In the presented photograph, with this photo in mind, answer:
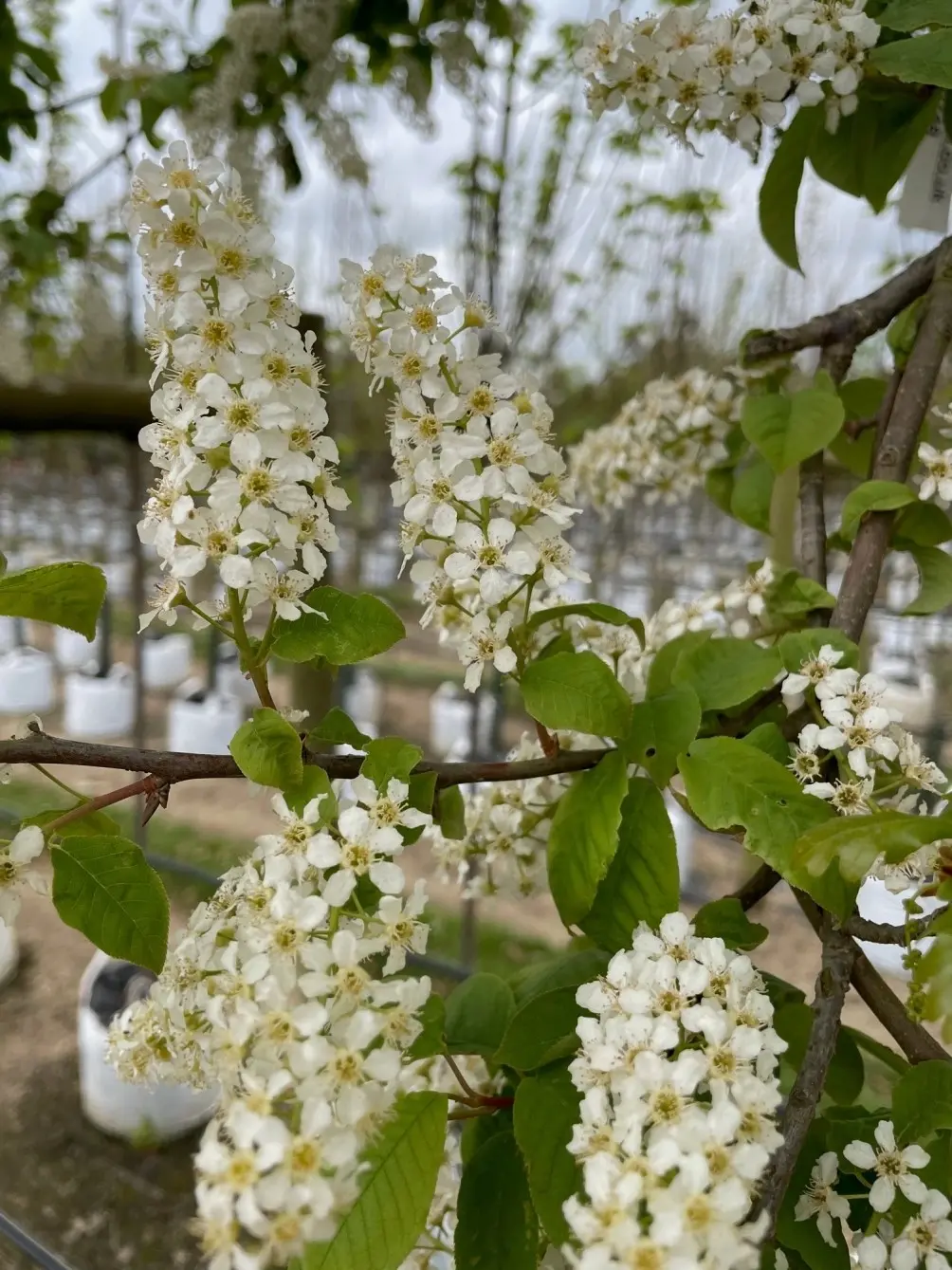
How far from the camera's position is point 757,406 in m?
0.67

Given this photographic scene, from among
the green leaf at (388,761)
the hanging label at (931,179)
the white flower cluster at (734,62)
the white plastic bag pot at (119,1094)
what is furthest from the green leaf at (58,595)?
the white plastic bag pot at (119,1094)

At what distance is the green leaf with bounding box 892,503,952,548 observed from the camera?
0.63 metres

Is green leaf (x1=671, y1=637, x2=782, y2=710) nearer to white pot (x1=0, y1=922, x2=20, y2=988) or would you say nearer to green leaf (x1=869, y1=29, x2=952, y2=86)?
green leaf (x1=869, y1=29, x2=952, y2=86)

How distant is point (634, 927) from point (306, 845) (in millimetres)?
188

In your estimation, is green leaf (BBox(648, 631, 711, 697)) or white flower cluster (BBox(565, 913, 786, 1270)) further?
green leaf (BBox(648, 631, 711, 697))

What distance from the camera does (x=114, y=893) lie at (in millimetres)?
407

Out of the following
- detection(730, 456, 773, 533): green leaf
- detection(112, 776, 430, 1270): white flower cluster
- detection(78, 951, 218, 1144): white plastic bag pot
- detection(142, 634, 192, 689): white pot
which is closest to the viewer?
detection(112, 776, 430, 1270): white flower cluster

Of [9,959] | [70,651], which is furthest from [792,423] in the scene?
[70,651]

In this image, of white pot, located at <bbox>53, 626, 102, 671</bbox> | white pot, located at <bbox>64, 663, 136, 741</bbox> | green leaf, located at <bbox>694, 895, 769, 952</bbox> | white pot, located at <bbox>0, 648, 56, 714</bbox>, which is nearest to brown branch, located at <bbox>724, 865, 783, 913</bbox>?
green leaf, located at <bbox>694, 895, 769, 952</bbox>

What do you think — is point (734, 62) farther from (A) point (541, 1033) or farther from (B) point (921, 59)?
(A) point (541, 1033)

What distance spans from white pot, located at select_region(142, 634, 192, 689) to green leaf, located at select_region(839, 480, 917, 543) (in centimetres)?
396

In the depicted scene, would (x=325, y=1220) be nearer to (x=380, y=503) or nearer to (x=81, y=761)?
(x=81, y=761)

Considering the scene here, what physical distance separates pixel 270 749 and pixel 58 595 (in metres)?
0.13

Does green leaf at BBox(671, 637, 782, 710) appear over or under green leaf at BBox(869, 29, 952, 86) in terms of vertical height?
under
